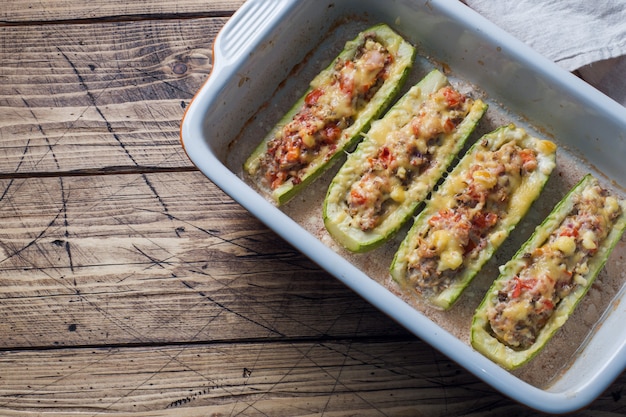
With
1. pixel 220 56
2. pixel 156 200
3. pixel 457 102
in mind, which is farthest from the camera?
pixel 156 200

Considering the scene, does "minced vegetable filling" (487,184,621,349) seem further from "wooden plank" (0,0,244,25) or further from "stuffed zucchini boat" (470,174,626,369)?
"wooden plank" (0,0,244,25)

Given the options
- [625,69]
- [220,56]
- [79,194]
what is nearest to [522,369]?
[625,69]

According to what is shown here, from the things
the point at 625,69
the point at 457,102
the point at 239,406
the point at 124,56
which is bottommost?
the point at 239,406

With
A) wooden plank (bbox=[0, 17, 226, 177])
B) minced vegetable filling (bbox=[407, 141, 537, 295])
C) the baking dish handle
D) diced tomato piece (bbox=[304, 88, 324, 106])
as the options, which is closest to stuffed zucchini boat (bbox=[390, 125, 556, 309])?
minced vegetable filling (bbox=[407, 141, 537, 295])

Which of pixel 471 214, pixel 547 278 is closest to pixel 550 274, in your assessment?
pixel 547 278

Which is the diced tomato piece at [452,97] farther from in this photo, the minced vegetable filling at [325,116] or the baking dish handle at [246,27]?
the baking dish handle at [246,27]

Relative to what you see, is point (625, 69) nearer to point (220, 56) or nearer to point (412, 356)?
point (412, 356)
